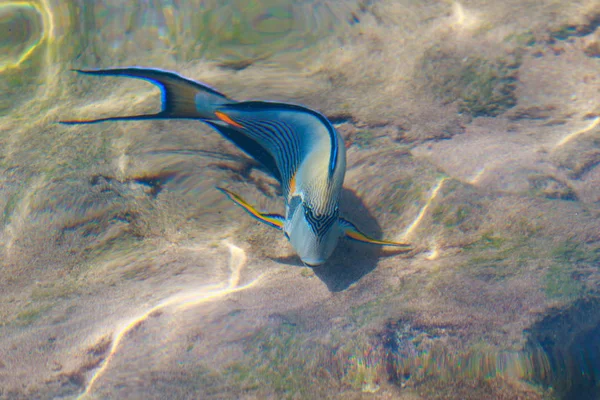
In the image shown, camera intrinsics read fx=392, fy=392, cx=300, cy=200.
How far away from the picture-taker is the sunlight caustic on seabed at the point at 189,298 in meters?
1.58

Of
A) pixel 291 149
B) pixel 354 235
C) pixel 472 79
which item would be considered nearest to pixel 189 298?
pixel 354 235

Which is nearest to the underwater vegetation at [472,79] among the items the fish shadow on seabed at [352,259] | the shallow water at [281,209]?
the shallow water at [281,209]

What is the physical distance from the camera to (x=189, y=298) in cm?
194

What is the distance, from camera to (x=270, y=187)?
2.78 meters

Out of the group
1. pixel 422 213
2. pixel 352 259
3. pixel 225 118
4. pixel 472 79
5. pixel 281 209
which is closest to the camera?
pixel 352 259

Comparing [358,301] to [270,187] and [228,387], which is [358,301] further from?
[270,187]

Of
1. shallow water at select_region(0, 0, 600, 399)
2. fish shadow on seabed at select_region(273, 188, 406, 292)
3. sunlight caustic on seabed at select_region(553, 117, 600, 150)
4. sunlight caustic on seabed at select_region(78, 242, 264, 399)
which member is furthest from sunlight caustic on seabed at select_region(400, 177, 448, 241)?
sunlight caustic on seabed at select_region(553, 117, 600, 150)

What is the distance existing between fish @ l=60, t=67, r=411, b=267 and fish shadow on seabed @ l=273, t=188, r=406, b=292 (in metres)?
0.13

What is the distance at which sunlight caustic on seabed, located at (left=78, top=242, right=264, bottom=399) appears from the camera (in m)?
1.58

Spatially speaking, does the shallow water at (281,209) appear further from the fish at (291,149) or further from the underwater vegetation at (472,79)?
the fish at (291,149)

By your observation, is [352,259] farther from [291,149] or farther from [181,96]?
[181,96]

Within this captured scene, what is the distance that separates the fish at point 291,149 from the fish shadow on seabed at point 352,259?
0.43 ft

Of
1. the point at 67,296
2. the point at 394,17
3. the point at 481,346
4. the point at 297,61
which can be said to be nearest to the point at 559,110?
the point at 394,17

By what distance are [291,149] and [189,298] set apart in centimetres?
102
